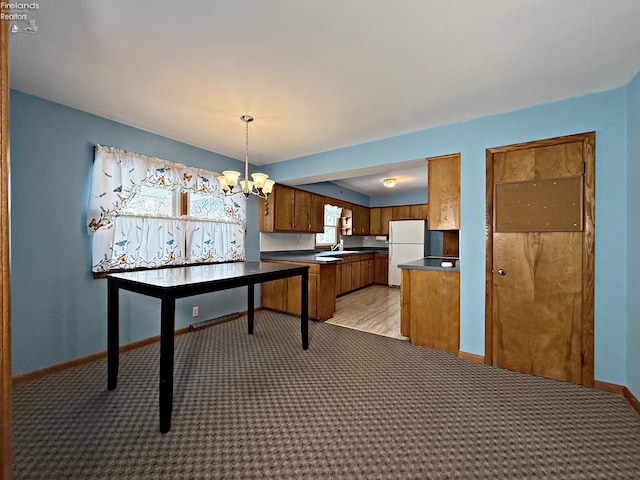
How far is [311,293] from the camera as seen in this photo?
407cm

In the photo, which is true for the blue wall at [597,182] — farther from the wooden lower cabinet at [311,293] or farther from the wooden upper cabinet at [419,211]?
the wooden upper cabinet at [419,211]

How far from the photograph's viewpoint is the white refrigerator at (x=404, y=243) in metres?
6.39

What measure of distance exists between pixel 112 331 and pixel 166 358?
0.74 meters

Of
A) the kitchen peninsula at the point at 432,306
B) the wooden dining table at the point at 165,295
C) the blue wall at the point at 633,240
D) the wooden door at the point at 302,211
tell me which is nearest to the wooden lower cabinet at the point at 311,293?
the wooden door at the point at 302,211

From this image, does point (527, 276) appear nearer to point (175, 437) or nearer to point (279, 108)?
point (279, 108)

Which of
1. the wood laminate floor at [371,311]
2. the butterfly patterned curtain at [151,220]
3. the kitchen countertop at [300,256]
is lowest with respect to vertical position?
the wood laminate floor at [371,311]

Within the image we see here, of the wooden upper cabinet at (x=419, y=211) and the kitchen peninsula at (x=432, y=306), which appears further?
the wooden upper cabinet at (x=419, y=211)

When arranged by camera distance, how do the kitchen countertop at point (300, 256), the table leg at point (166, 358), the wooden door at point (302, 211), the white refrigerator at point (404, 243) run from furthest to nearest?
the white refrigerator at point (404, 243)
the wooden door at point (302, 211)
the kitchen countertop at point (300, 256)
the table leg at point (166, 358)

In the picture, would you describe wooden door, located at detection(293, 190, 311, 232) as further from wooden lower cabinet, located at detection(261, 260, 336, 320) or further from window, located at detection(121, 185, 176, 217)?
window, located at detection(121, 185, 176, 217)

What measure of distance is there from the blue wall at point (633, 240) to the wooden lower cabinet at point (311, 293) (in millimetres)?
3016

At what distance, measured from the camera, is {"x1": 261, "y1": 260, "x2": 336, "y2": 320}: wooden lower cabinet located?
4.03 m

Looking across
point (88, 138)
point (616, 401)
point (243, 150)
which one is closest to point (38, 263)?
point (88, 138)

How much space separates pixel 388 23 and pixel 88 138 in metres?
2.82

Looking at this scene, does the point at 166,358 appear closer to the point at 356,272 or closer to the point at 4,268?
the point at 4,268
